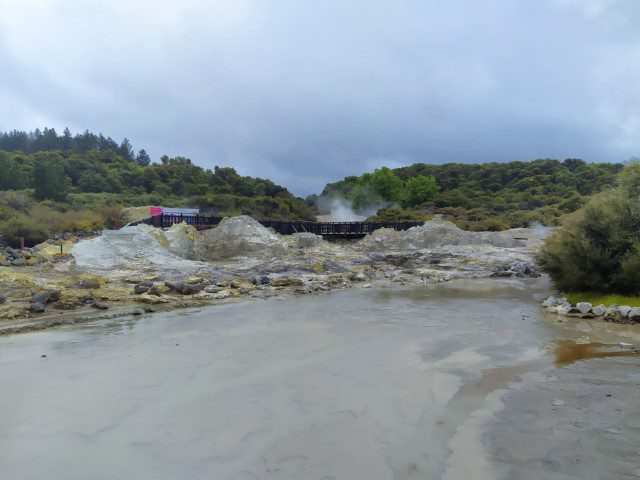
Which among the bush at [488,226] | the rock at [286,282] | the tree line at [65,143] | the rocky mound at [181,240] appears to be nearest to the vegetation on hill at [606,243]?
the rock at [286,282]

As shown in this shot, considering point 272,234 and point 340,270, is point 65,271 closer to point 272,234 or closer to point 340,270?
point 340,270

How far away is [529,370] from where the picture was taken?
8.23 m

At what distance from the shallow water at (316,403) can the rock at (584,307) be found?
6.36 feet

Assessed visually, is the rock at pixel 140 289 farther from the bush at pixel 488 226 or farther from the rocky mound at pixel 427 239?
the bush at pixel 488 226

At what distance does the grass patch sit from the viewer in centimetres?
1332

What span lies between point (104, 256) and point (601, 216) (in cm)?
2212

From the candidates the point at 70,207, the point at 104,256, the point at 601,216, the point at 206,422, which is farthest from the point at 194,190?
the point at 206,422

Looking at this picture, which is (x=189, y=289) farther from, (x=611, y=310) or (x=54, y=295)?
(x=611, y=310)

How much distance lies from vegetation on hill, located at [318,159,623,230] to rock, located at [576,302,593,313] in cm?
4158

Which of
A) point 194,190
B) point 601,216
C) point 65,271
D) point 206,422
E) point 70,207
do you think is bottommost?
point 206,422

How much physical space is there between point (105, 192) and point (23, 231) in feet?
158

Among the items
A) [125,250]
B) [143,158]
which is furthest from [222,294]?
[143,158]

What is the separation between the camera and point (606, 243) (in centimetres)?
1482

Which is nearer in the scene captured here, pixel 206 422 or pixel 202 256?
pixel 206 422
